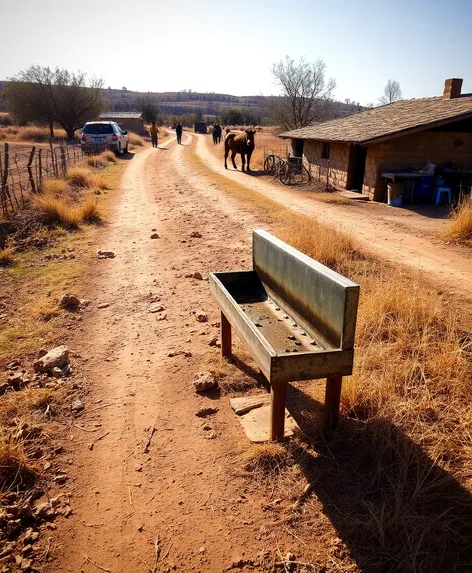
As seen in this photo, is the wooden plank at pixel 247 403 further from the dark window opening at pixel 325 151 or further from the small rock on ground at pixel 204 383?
the dark window opening at pixel 325 151

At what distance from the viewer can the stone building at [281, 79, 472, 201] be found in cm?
1327

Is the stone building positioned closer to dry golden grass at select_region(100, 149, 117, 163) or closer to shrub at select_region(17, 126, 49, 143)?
dry golden grass at select_region(100, 149, 117, 163)

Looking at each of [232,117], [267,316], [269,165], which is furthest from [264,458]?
[232,117]

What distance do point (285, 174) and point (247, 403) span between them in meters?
15.1

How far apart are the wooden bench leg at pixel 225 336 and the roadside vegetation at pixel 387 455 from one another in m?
0.13

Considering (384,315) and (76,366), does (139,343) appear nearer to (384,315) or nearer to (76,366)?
(76,366)

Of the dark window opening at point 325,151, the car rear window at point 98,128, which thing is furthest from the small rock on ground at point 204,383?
the car rear window at point 98,128

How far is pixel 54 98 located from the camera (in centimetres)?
3747

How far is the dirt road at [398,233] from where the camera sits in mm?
6828

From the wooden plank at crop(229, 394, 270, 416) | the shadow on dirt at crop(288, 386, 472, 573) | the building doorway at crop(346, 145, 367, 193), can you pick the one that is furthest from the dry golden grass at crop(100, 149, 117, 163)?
the shadow on dirt at crop(288, 386, 472, 573)

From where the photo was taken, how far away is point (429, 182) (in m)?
13.7

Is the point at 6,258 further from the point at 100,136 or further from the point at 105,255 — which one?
the point at 100,136

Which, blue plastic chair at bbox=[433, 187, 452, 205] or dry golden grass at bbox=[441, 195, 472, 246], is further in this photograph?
blue plastic chair at bbox=[433, 187, 452, 205]

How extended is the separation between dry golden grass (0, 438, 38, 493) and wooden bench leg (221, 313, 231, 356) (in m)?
1.94
